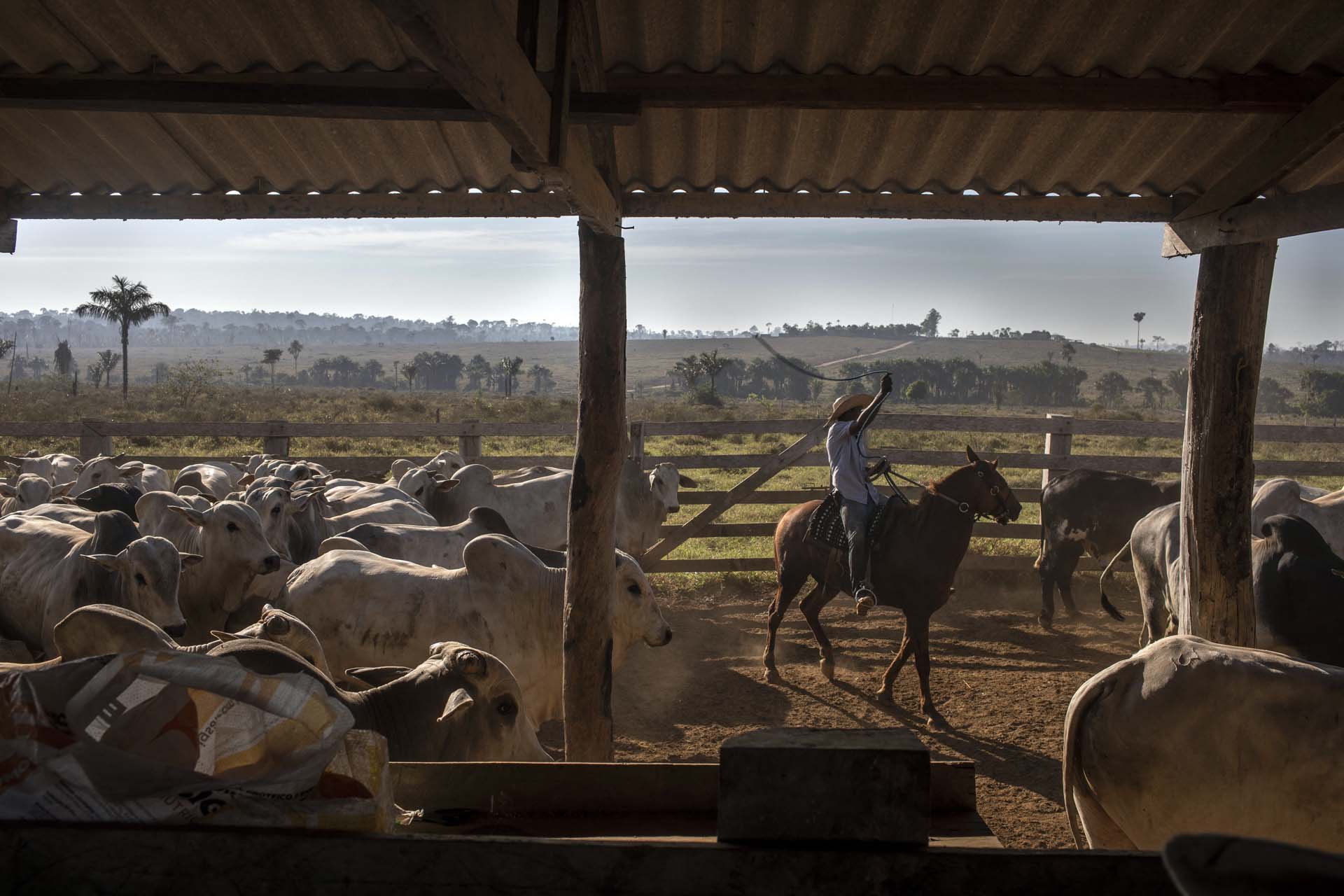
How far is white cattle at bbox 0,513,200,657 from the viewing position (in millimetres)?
6129

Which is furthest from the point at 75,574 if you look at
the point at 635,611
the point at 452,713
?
the point at 452,713

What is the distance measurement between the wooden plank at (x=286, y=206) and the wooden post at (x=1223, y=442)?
10.8ft

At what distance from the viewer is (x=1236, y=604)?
5.24 metres

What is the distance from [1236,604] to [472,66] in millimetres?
4782

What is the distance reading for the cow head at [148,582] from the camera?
6.11 meters

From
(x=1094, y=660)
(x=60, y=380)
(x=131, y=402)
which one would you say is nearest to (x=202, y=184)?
(x=1094, y=660)

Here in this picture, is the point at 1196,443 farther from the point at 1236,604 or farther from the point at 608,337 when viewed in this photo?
the point at 608,337

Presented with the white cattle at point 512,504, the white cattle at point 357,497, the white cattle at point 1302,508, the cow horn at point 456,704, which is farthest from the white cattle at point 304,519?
the white cattle at point 1302,508

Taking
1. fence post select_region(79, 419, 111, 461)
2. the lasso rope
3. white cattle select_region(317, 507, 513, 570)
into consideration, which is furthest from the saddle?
A: fence post select_region(79, 419, 111, 461)

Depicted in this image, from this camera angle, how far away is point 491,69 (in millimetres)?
2428

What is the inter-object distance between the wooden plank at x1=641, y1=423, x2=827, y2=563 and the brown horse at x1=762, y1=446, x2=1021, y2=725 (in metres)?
2.88

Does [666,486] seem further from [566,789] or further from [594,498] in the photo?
[566,789]

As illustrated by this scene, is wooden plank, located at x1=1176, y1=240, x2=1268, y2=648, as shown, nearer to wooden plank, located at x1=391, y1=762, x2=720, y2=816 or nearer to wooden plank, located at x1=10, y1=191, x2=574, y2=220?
wooden plank, located at x1=10, y1=191, x2=574, y2=220

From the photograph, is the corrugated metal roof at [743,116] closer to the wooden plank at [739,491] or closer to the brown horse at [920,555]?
the brown horse at [920,555]
